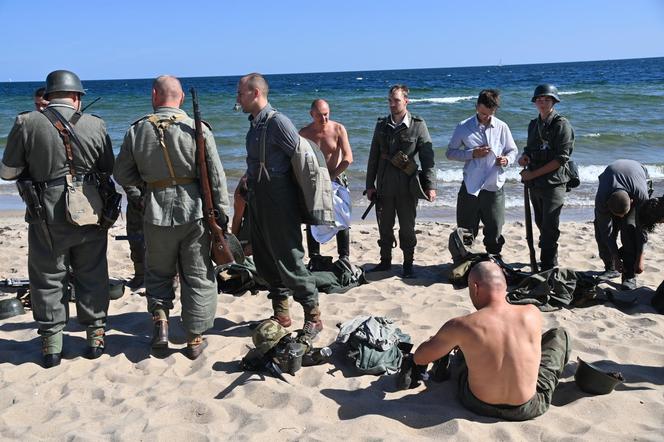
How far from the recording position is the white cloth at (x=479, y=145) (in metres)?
5.99

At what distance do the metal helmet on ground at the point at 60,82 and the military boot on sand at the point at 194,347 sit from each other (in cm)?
176

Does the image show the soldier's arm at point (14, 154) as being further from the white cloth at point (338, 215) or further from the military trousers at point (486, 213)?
the military trousers at point (486, 213)

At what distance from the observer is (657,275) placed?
6082 mm

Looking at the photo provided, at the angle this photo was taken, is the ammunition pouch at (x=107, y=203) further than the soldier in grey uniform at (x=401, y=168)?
No

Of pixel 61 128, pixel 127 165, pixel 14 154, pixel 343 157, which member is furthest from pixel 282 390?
pixel 343 157

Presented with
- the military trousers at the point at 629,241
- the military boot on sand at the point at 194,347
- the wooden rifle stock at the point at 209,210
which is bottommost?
the military boot on sand at the point at 194,347

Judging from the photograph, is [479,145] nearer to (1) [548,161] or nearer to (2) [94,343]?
(1) [548,161]

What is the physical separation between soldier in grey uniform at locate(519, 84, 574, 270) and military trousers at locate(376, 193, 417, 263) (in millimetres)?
1103

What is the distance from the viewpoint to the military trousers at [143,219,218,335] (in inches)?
164

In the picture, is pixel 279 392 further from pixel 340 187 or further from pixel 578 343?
pixel 340 187

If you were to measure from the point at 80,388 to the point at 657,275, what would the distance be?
510cm

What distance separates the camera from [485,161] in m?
6.00

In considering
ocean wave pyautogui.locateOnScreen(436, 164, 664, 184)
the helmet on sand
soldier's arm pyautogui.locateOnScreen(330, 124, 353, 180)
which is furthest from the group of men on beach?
ocean wave pyautogui.locateOnScreen(436, 164, 664, 184)

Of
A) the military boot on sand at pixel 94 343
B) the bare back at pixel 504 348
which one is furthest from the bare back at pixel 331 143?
the bare back at pixel 504 348
